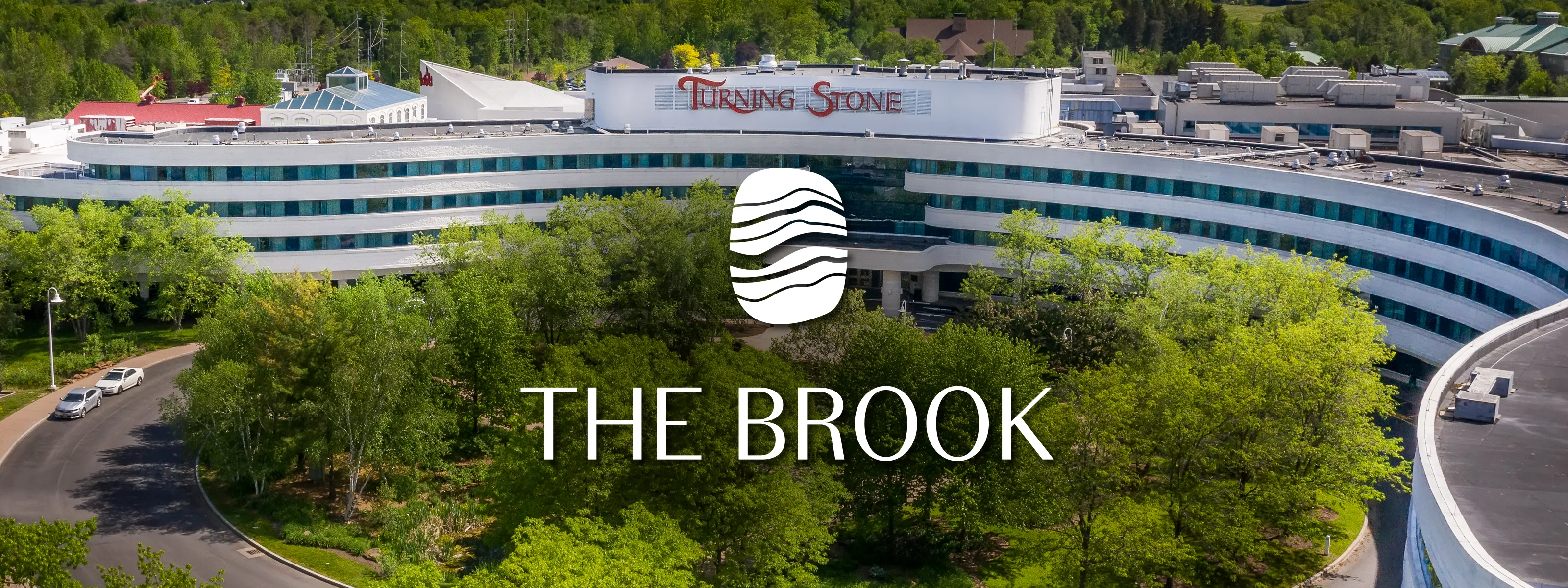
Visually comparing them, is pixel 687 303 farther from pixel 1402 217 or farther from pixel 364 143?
pixel 1402 217

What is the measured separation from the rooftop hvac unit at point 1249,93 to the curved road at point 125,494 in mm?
91271

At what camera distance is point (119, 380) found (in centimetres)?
9606

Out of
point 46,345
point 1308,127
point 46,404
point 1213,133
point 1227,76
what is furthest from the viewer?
point 1227,76

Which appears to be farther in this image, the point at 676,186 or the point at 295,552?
the point at 676,186

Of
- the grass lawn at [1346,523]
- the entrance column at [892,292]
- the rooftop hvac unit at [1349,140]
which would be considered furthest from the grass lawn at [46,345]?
the rooftop hvac unit at [1349,140]

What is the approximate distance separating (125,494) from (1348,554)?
60.6 m

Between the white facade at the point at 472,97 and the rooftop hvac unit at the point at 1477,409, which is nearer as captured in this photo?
the rooftop hvac unit at the point at 1477,409

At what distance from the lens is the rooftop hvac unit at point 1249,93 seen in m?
138

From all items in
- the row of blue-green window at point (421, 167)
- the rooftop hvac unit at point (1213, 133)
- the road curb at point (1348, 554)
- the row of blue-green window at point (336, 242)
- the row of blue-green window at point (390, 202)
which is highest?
the rooftop hvac unit at point (1213, 133)

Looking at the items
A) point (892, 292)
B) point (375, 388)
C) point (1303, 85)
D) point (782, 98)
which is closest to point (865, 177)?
point (892, 292)

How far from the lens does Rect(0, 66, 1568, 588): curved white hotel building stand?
9700 cm

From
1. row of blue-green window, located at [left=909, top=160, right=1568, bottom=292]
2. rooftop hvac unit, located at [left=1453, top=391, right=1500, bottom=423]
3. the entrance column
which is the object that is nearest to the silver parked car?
the entrance column

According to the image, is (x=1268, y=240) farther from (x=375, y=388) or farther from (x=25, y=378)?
(x=25, y=378)

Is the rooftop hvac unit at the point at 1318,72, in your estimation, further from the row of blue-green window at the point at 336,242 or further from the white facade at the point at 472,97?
the row of blue-green window at the point at 336,242
